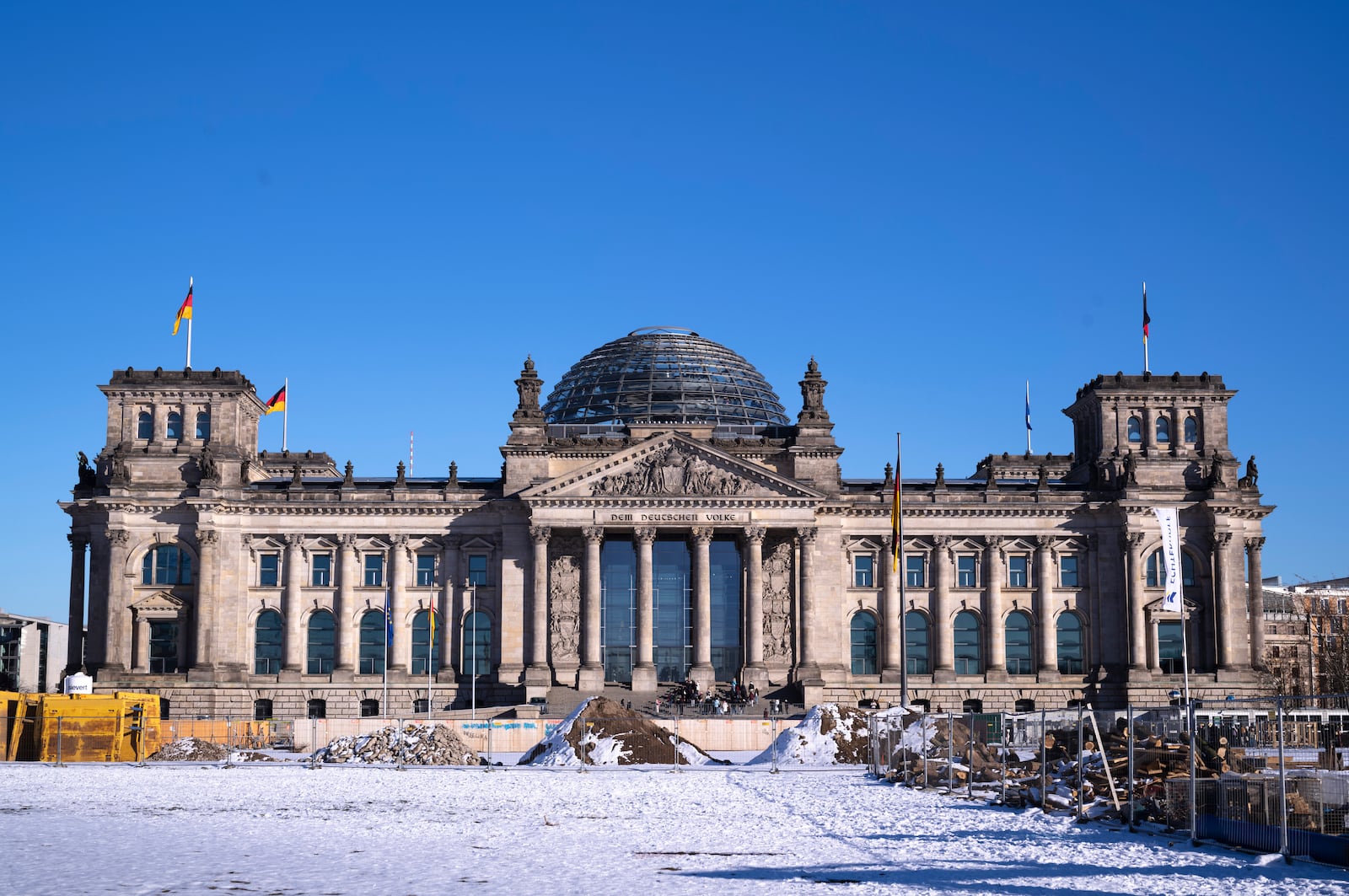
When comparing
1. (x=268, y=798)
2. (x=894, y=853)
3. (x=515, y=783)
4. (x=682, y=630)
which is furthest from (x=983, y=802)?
(x=682, y=630)

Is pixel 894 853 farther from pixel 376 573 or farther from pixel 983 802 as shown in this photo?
pixel 376 573

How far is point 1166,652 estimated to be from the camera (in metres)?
94.0


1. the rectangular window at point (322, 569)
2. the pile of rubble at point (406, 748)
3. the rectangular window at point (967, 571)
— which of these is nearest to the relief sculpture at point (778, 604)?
the rectangular window at point (967, 571)

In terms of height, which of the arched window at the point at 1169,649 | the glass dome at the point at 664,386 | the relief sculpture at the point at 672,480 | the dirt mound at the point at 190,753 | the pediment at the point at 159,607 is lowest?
the dirt mound at the point at 190,753

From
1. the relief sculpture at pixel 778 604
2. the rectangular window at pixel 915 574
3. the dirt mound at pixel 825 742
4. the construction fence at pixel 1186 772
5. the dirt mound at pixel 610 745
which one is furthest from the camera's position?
the rectangular window at pixel 915 574

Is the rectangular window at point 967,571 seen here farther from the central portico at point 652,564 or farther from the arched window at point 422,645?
the arched window at point 422,645

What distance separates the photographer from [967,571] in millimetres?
95000

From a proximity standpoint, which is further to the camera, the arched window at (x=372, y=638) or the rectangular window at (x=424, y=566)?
the rectangular window at (x=424, y=566)

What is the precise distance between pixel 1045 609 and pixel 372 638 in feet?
134

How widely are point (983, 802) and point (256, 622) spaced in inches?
2550

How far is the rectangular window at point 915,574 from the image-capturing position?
94.7 m

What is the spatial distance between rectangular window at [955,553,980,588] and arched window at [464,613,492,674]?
28.7m

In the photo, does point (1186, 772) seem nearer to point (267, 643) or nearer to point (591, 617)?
point (591, 617)

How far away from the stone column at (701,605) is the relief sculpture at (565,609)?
688 centimetres
